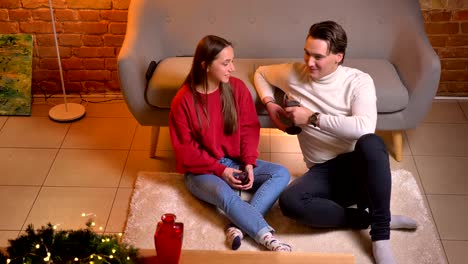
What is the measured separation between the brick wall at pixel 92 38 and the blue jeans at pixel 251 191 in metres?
1.18

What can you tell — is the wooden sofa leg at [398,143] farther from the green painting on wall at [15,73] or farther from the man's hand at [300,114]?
the green painting on wall at [15,73]

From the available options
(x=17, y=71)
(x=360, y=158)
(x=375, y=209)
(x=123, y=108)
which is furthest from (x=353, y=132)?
(x=17, y=71)

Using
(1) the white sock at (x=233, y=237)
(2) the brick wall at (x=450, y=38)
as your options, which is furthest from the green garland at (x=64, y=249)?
(2) the brick wall at (x=450, y=38)

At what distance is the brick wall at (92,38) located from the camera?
3293 mm

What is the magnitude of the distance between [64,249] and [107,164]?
3.89 ft

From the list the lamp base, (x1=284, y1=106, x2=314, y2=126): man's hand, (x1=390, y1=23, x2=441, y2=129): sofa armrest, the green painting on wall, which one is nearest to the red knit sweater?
Answer: (x1=284, y1=106, x2=314, y2=126): man's hand

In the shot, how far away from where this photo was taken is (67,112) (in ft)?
10.9

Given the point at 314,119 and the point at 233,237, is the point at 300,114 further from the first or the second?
the point at 233,237

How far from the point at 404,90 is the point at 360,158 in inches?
22.8

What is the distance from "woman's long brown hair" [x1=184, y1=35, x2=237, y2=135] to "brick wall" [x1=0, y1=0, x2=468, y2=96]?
1064mm

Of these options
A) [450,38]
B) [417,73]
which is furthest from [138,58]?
[450,38]

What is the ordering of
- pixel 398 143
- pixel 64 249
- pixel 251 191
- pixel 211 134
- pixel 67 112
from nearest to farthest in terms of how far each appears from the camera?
pixel 64 249 → pixel 211 134 → pixel 251 191 → pixel 398 143 → pixel 67 112

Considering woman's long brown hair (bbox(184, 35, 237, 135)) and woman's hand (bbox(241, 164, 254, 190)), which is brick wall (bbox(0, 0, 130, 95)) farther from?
woman's hand (bbox(241, 164, 254, 190))

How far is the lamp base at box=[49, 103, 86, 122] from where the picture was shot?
3.27 meters
